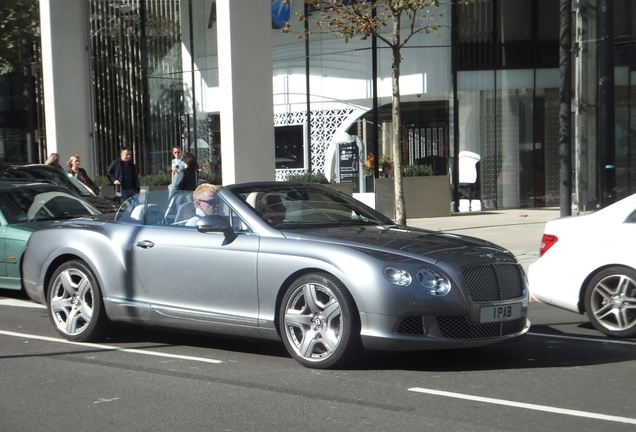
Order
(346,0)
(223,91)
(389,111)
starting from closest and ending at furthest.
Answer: (223,91) < (346,0) < (389,111)

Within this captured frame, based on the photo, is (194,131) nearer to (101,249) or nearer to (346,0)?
(346,0)

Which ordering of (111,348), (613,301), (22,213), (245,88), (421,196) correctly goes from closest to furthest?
(111,348), (613,301), (22,213), (245,88), (421,196)

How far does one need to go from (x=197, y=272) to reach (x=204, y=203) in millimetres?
705

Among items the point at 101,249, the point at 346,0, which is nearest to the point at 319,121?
the point at 346,0

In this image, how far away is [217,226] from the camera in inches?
312

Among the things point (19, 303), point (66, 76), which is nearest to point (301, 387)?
point (19, 303)

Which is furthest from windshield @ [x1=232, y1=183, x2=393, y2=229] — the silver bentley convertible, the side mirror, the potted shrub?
the potted shrub

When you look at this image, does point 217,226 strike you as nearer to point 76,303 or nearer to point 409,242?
point 409,242

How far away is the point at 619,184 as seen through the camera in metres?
23.8

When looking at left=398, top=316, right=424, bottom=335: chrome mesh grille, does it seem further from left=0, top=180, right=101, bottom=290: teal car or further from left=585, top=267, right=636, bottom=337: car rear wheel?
left=0, top=180, right=101, bottom=290: teal car

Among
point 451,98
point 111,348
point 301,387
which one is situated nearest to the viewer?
point 301,387

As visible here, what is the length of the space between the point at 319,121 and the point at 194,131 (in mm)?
4024

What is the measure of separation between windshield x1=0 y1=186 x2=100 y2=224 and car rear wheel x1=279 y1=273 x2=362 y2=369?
5.81 metres

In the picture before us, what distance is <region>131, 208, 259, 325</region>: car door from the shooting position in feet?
25.7
